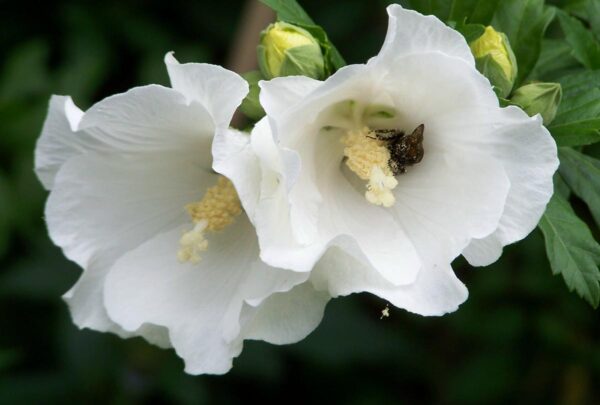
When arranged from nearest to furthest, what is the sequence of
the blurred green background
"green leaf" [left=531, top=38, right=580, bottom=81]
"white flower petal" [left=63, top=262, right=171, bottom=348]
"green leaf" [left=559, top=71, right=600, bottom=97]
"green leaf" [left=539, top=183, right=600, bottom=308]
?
"green leaf" [left=539, top=183, right=600, bottom=308]
"white flower petal" [left=63, top=262, right=171, bottom=348]
"green leaf" [left=559, top=71, right=600, bottom=97]
"green leaf" [left=531, top=38, right=580, bottom=81]
the blurred green background

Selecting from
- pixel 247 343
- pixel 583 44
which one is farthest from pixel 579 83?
pixel 247 343

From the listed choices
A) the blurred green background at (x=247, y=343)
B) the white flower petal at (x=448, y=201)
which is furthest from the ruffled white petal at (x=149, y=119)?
the blurred green background at (x=247, y=343)

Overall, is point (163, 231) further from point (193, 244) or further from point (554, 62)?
point (554, 62)

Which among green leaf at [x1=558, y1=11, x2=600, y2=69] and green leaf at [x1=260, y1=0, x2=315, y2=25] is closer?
green leaf at [x1=260, y1=0, x2=315, y2=25]

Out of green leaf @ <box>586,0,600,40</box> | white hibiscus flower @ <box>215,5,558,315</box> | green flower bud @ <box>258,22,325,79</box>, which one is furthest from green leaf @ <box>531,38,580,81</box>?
green flower bud @ <box>258,22,325,79</box>

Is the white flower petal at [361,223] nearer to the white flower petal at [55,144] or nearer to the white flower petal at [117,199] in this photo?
the white flower petal at [117,199]

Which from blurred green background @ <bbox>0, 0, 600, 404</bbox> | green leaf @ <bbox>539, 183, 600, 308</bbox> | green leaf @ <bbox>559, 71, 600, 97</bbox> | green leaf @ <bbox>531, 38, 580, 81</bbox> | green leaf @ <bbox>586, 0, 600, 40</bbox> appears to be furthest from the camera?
blurred green background @ <bbox>0, 0, 600, 404</bbox>

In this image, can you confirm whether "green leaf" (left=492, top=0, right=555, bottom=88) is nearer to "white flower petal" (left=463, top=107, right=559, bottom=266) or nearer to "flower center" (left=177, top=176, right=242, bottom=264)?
"white flower petal" (left=463, top=107, right=559, bottom=266)
